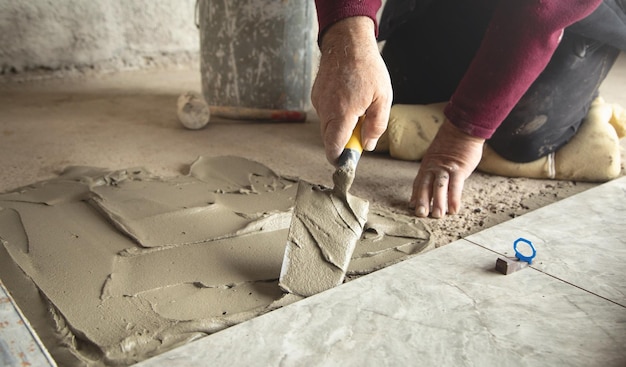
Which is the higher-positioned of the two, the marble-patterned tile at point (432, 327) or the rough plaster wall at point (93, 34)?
the rough plaster wall at point (93, 34)

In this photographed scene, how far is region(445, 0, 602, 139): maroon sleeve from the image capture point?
62.0 inches

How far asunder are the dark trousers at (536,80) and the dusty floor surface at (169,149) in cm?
20

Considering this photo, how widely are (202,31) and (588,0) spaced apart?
1.80m

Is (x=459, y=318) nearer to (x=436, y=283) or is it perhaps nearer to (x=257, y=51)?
(x=436, y=283)

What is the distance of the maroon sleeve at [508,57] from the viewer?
157 cm

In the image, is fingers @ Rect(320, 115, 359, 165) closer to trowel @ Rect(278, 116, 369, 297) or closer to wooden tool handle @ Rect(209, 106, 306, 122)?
trowel @ Rect(278, 116, 369, 297)

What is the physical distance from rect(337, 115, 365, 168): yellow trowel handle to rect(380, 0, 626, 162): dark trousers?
0.89 m

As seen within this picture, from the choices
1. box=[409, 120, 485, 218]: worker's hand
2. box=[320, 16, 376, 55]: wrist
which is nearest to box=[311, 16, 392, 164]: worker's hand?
box=[320, 16, 376, 55]: wrist

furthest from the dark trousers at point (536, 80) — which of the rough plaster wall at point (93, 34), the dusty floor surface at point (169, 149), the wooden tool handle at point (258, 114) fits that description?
the rough plaster wall at point (93, 34)

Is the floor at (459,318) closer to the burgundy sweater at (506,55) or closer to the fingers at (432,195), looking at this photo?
the fingers at (432,195)

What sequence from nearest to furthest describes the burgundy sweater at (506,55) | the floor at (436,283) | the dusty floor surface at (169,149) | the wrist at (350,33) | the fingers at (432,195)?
1. the floor at (436,283)
2. the wrist at (350,33)
3. the burgundy sweater at (506,55)
4. the fingers at (432,195)
5. the dusty floor surface at (169,149)

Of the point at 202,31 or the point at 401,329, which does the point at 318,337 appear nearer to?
the point at 401,329

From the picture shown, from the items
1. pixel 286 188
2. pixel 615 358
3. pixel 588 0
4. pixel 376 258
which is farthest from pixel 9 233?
pixel 588 0

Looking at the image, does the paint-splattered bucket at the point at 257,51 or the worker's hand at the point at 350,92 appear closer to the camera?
the worker's hand at the point at 350,92
